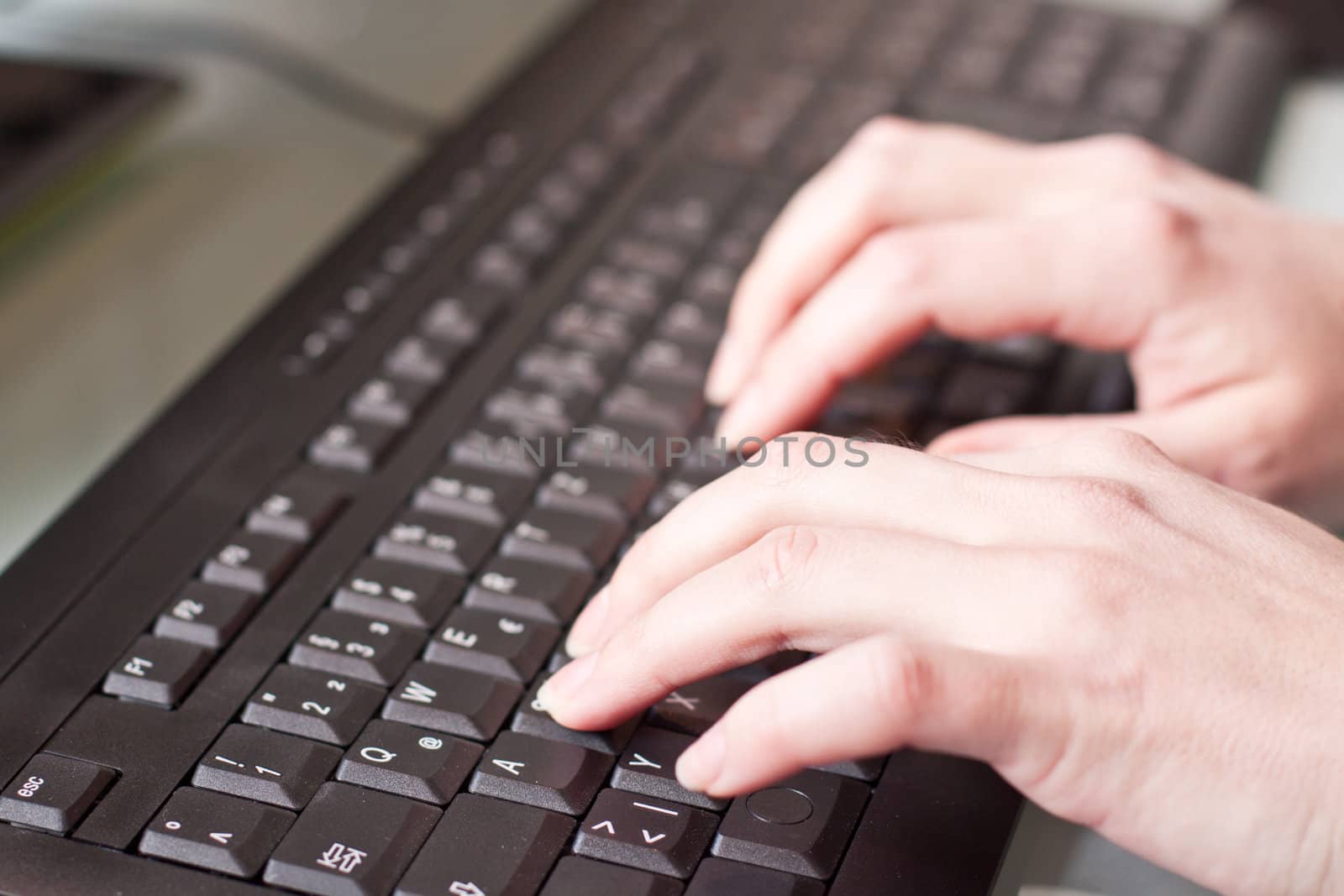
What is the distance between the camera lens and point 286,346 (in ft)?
1.89

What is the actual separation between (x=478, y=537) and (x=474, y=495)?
0.02 meters

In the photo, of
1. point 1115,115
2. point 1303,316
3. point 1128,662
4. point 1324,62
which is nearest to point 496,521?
point 1128,662

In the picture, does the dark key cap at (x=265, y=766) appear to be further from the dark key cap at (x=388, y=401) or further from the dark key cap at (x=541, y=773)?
the dark key cap at (x=388, y=401)

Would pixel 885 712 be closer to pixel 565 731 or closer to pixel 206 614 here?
pixel 565 731

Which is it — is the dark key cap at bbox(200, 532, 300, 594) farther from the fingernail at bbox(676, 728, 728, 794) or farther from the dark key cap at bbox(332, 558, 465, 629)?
the fingernail at bbox(676, 728, 728, 794)

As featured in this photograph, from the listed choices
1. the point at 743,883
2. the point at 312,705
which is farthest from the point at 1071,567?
the point at 312,705

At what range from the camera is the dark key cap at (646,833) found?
38 centimetres

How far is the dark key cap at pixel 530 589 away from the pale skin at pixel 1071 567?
17 millimetres

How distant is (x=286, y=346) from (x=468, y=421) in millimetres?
95

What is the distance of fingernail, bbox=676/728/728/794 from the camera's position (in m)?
0.38

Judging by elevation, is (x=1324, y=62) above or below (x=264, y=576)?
below

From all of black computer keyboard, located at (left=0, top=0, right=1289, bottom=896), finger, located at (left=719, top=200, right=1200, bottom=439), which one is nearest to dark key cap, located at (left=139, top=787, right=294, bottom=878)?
black computer keyboard, located at (left=0, top=0, right=1289, bottom=896)

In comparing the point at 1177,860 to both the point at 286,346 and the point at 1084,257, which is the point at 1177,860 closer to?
the point at 1084,257

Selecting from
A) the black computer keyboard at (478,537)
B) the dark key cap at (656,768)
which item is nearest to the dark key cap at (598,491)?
the black computer keyboard at (478,537)
